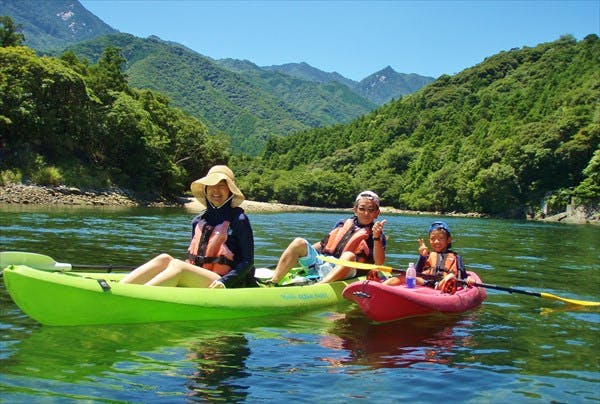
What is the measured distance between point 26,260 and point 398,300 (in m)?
3.96

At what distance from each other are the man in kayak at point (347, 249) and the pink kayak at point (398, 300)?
0.91 m

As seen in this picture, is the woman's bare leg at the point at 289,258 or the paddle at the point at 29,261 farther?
the woman's bare leg at the point at 289,258

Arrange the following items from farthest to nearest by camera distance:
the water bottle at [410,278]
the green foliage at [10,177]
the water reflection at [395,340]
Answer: the green foliage at [10,177]
the water bottle at [410,278]
the water reflection at [395,340]

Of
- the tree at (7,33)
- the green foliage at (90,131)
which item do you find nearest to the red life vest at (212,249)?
the green foliage at (90,131)

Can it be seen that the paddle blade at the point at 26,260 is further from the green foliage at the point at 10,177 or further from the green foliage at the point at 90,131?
the green foliage at the point at 90,131

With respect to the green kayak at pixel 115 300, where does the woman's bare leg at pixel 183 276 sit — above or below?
above

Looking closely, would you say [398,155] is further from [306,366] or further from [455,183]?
[306,366]

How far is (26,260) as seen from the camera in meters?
5.69

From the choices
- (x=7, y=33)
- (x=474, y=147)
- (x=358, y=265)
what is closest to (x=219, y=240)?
(x=358, y=265)

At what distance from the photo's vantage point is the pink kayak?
6309mm

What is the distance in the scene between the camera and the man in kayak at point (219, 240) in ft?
20.2

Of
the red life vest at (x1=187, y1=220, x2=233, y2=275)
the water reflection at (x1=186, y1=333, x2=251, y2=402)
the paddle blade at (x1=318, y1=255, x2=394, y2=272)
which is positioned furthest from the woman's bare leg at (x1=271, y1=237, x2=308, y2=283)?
the water reflection at (x1=186, y1=333, x2=251, y2=402)

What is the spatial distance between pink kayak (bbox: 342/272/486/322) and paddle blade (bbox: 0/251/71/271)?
314 centimetres

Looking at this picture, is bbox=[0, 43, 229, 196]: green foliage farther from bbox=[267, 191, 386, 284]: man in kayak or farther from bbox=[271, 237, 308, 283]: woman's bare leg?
bbox=[271, 237, 308, 283]: woman's bare leg
